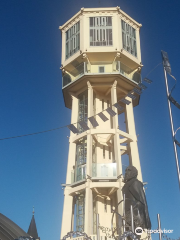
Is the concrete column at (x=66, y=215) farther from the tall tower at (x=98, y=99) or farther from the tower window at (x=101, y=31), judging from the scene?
the tower window at (x=101, y=31)

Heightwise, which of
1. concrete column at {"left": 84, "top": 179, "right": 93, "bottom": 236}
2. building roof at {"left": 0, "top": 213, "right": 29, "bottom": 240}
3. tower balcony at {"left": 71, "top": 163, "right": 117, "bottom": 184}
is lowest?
building roof at {"left": 0, "top": 213, "right": 29, "bottom": 240}

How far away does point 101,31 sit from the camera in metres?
29.3

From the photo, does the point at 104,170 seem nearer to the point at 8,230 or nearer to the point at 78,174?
the point at 78,174

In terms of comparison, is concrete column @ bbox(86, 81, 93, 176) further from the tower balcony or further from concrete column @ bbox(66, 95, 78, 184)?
concrete column @ bbox(66, 95, 78, 184)

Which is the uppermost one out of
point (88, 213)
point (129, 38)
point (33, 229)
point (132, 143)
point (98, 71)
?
point (129, 38)

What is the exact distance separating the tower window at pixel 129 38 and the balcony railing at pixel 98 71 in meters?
1.71

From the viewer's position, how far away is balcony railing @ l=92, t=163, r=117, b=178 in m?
24.8

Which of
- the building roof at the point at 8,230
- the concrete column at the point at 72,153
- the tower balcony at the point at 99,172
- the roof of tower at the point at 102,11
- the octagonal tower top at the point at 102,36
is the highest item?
the roof of tower at the point at 102,11

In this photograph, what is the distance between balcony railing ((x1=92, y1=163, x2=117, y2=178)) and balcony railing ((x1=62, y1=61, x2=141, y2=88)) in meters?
7.08

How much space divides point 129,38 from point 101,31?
2637 millimetres

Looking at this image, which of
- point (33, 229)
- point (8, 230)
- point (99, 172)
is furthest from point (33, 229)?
point (8, 230)

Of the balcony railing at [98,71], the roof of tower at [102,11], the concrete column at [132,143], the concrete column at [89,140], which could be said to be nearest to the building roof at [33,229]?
the concrete column at [132,143]

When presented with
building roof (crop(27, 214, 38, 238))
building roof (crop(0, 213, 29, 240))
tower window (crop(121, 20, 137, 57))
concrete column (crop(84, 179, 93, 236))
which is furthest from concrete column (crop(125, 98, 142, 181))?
building roof (crop(27, 214, 38, 238))

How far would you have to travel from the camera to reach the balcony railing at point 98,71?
91.1ft
